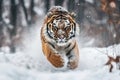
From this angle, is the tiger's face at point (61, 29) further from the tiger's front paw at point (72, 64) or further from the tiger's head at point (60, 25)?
the tiger's front paw at point (72, 64)

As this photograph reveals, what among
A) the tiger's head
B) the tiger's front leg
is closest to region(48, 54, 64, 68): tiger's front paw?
the tiger's front leg

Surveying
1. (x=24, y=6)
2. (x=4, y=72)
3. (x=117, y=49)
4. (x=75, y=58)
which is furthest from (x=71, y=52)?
(x=24, y=6)

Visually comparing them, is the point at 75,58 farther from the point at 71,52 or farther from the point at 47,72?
the point at 47,72

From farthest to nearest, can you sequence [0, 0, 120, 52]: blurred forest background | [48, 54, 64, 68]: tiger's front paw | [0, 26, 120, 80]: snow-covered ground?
[0, 0, 120, 52]: blurred forest background, [48, 54, 64, 68]: tiger's front paw, [0, 26, 120, 80]: snow-covered ground

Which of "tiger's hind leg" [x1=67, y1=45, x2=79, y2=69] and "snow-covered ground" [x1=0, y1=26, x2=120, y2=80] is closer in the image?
"snow-covered ground" [x1=0, y1=26, x2=120, y2=80]

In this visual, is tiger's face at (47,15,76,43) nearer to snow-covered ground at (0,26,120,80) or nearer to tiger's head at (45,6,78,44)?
tiger's head at (45,6,78,44)

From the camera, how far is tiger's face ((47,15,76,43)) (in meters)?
8.17

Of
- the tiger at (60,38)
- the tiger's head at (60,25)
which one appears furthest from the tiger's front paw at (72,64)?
the tiger's head at (60,25)

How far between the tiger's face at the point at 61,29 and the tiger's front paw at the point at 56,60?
21cm

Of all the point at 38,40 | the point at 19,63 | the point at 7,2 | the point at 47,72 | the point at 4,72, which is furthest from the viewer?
→ the point at 7,2

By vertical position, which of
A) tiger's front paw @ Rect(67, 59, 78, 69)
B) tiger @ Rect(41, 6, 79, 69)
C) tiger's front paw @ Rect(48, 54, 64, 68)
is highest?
tiger @ Rect(41, 6, 79, 69)

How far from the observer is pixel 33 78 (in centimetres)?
718

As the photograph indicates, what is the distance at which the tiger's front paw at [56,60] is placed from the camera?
319 inches

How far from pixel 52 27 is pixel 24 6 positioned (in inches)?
134
